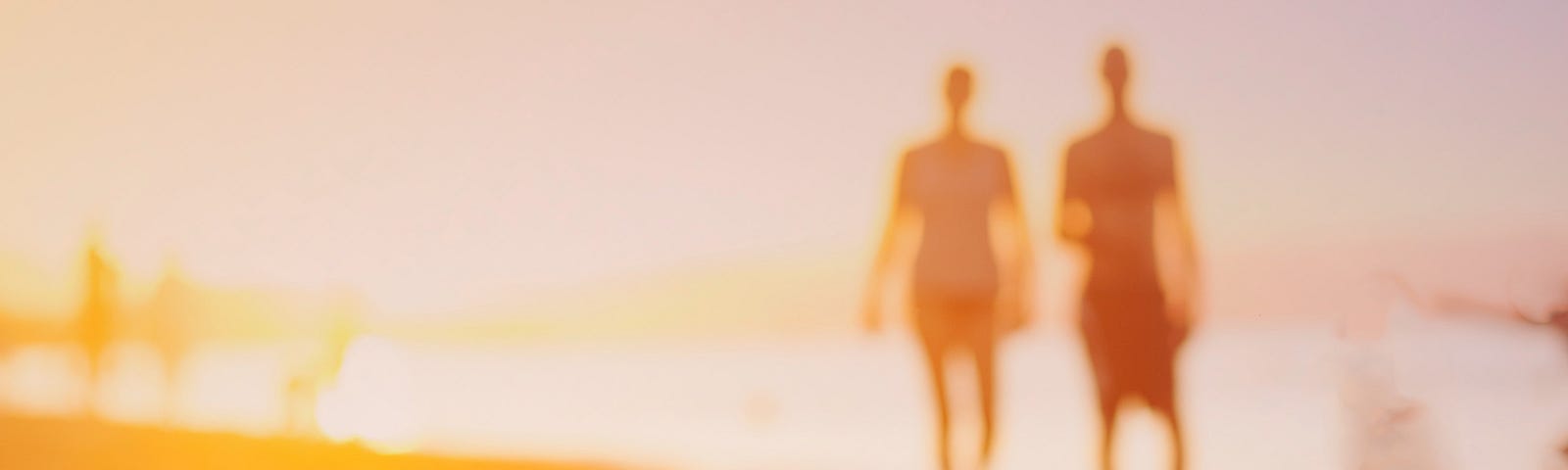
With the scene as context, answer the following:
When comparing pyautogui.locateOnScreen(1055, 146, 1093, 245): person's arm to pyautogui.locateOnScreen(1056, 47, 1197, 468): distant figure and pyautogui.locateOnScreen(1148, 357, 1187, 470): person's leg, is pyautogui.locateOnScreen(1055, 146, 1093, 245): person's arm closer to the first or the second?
pyautogui.locateOnScreen(1056, 47, 1197, 468): distant figure

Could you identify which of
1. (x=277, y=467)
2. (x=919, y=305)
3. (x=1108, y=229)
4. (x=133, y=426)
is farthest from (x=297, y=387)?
(x=1108, y=229)

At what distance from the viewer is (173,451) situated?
11.3 m

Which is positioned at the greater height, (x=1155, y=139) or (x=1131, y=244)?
(x=1155, y=139)

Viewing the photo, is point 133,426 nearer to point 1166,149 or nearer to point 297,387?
point 297,387

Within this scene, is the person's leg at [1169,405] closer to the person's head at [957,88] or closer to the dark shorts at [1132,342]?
the dark shorts at [1132,342]

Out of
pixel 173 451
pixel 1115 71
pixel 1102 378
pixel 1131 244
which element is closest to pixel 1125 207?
pixel 1131 244

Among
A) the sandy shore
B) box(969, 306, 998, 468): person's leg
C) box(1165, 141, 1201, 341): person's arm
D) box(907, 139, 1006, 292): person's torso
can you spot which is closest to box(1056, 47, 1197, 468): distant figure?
box(1165, 141, 1201, 341): person's arm

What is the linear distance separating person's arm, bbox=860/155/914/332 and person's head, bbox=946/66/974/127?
31cm

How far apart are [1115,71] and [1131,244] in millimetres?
720

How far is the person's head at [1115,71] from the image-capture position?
26.2 ft

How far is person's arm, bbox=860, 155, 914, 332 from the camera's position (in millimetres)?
8547

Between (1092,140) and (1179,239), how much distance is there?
56 cm

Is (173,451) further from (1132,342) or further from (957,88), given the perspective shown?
(1132,342)

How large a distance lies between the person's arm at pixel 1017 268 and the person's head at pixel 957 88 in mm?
297
